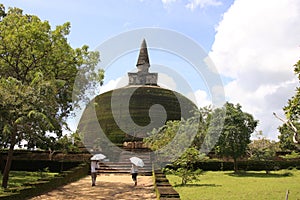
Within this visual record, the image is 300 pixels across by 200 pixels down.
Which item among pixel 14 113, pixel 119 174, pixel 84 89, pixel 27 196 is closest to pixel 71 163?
pixel 119 174

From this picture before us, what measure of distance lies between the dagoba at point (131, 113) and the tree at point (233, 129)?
16.0 m

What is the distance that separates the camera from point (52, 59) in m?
17.2

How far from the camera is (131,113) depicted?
137ft

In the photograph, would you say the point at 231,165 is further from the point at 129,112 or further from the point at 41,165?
the point at 129,112

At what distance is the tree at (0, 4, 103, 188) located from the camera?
41.6ft

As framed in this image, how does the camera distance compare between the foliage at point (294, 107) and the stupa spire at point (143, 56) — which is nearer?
the foliage at point (294, 107)

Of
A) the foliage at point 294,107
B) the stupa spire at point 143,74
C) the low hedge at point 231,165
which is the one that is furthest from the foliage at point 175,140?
the stupa spire at point 143,74

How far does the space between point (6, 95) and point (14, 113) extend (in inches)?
27.7

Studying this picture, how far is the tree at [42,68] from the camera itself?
12680mm

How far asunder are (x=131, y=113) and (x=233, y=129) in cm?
2154

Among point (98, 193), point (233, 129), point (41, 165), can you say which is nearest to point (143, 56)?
point (41, 165)

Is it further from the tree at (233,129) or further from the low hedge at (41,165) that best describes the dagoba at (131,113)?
the tree at (233,129)

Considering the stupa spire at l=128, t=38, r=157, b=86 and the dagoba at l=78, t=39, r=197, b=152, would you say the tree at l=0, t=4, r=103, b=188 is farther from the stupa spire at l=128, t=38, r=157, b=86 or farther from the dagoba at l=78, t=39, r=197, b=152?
the stupa spire at l=128, t=38, r=157, b=86

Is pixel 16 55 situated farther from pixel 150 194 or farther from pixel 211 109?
pixel 211 109
